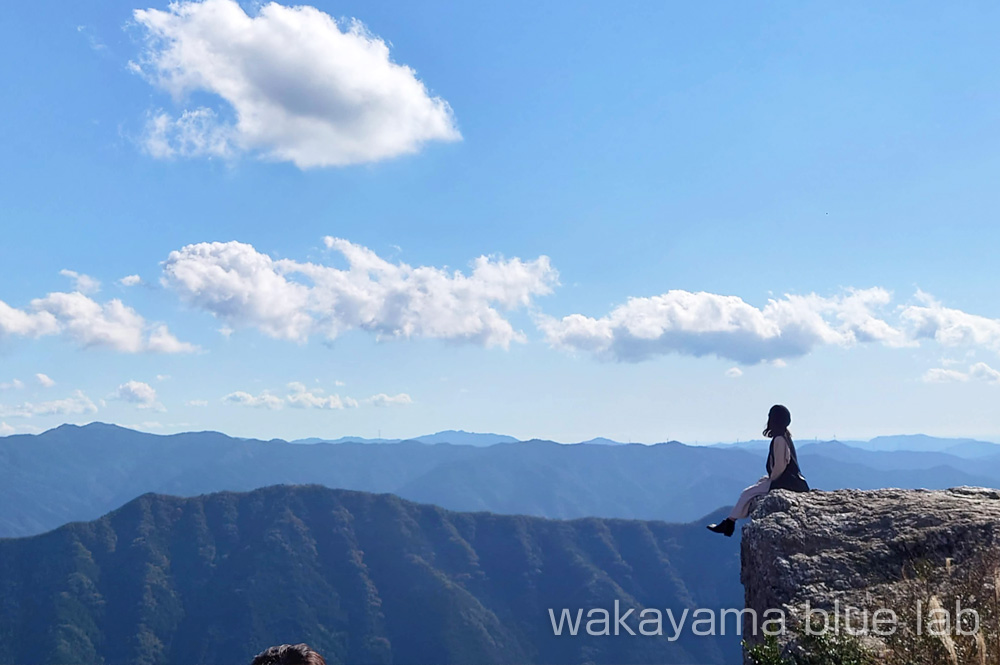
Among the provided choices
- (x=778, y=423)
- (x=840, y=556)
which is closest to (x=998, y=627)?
(x=840, y=556)

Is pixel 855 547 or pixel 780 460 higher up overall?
pixel 780 460

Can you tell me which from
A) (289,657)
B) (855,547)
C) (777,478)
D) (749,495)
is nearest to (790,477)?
(777,478)

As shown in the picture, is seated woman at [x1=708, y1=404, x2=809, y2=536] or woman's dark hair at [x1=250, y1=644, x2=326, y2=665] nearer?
→ woman's dark hair at [x1=250, y1=644, x2=326, y2=665]

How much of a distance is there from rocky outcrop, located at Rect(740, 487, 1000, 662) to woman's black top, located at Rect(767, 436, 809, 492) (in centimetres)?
91

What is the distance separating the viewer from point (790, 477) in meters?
11.4

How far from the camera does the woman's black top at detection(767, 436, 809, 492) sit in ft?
37.0

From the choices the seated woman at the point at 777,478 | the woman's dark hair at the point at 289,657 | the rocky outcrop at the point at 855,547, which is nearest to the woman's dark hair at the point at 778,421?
the seated woman at the point at 777,478

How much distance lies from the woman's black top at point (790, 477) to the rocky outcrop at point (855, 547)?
0.91m

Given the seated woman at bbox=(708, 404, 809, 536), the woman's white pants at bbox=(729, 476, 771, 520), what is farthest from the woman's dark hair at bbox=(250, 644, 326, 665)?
the woman's white pants at bbox=(729, 476, 771, 520)

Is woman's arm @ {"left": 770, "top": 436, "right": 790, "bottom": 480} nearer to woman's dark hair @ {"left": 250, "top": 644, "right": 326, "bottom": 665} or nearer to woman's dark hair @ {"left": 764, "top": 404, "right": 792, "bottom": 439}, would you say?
woman's dark hair @ {"left": 764, "top": 404, "right": 792, "bottom": 439}

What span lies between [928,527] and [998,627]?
3.34 m

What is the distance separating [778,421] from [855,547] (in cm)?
337

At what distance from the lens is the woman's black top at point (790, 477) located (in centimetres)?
1129

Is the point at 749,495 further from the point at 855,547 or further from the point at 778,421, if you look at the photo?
the point at 855,547
